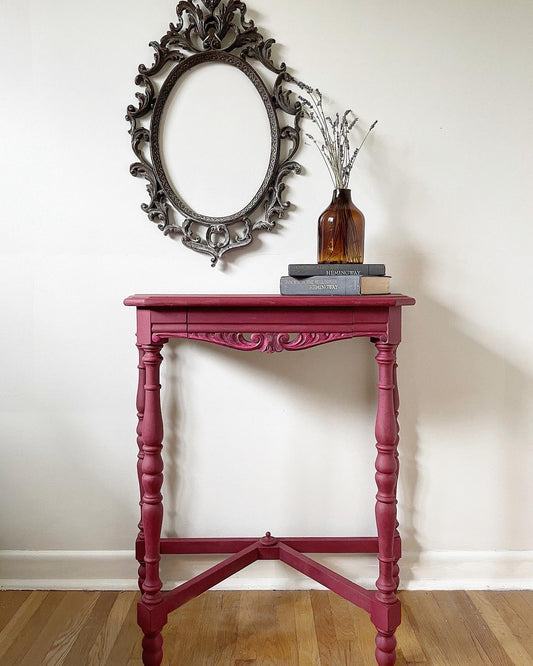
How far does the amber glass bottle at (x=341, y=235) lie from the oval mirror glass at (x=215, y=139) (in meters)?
0.30

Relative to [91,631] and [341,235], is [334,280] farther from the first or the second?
[91,631]

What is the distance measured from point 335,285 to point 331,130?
22.8 inches

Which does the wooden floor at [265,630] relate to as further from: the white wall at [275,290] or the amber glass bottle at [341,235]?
the amber glass bottle at [341,235]

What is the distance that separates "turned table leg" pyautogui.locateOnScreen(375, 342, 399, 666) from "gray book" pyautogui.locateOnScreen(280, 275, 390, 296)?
147 mm

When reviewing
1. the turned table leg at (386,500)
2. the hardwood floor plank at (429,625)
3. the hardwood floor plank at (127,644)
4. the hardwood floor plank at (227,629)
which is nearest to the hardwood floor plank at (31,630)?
the hardwood floor plank at (127,644)

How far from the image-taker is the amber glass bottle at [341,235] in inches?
63.4

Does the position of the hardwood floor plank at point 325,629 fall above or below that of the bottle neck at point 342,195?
below

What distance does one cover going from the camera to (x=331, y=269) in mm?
1524

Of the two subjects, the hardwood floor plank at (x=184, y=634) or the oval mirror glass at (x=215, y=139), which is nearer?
the hardwood floor plank at (x=184, y=634)

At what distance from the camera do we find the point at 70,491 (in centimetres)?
189

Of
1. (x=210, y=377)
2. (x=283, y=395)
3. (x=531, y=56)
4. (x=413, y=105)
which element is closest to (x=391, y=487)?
(x=283, y=395)

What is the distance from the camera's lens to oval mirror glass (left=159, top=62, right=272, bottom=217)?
5.85ft

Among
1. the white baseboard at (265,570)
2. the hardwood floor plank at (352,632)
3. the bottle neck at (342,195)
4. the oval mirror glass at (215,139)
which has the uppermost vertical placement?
the oval mirror glass at (215,139)

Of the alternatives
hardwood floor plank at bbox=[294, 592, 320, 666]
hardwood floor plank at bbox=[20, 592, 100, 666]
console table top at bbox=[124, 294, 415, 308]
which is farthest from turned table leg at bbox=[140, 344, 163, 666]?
hardwood floor plank at bbox=[294, 592, 320, 666]
